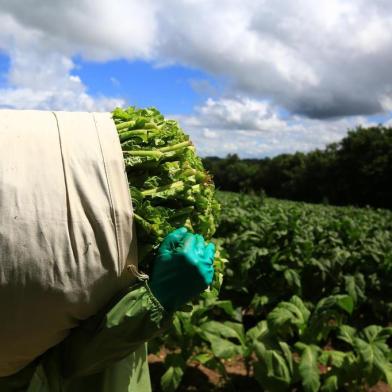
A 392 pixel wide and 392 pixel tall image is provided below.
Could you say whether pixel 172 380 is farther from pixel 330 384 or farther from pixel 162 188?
pixel 162 188

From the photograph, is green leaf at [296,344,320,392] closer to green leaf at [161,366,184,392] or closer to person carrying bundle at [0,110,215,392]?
green leaf at [161,366,184,392]

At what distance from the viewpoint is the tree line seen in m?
49.6

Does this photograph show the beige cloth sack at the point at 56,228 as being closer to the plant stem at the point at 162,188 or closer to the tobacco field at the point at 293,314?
the plant stem at the point at 162,188

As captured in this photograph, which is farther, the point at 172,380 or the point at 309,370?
the point at 172,380

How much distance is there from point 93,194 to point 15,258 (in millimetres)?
288

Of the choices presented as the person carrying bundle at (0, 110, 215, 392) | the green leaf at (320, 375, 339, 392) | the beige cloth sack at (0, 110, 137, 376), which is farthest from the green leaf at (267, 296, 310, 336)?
the beige cloth sack at (0, 110, 137, 376)

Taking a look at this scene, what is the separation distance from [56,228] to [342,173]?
55.4 meters

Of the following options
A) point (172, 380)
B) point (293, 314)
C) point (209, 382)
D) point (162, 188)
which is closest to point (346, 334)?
point (293, 314)

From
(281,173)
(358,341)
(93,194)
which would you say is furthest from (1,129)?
(281,173)

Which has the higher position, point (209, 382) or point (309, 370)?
point (309, 370)

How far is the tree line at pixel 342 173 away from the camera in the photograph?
4956cm

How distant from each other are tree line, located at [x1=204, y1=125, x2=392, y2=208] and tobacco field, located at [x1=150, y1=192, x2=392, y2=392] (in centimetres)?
3551

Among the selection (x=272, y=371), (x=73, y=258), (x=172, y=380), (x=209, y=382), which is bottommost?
(x=209, y=382)

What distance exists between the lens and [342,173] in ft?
177
